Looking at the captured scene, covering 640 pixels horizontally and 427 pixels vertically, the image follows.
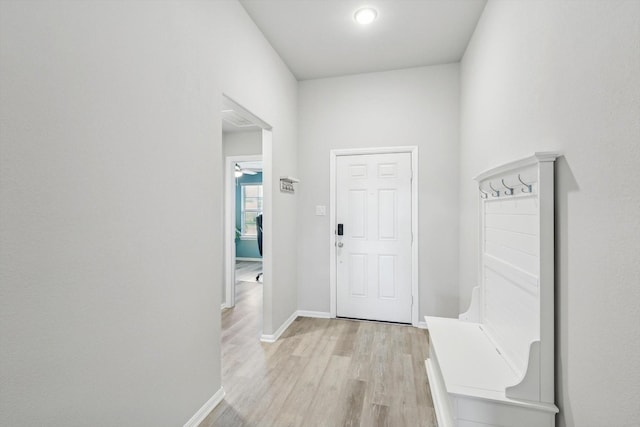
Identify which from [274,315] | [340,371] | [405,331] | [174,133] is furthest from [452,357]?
[174,133]

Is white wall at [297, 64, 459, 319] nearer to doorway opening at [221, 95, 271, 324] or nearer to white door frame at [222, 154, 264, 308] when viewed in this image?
doorway opening at [221, 95, 271, 324]

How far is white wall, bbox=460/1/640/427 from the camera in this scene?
33.8 inches

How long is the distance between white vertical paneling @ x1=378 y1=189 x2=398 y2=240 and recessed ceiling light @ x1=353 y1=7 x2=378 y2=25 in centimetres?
169

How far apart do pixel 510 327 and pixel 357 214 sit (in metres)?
2.10

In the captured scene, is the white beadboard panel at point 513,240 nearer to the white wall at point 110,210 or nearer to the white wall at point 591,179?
the white wall at point 591,179

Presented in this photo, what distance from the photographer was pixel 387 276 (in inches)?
136

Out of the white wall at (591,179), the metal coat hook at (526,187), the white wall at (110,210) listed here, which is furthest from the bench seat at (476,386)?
the white wall at (110,210)

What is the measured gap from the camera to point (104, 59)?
3.93 ft

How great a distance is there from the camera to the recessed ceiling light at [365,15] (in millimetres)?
2396

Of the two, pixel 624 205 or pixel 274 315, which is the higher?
pixel 624 205

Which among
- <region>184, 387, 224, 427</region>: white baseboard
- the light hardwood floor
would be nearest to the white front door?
the light hardwood floor

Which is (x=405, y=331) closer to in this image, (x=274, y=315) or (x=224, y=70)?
(x=274, y=315)

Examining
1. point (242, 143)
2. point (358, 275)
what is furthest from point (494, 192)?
point (242, 143)

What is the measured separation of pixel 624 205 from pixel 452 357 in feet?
3.87
